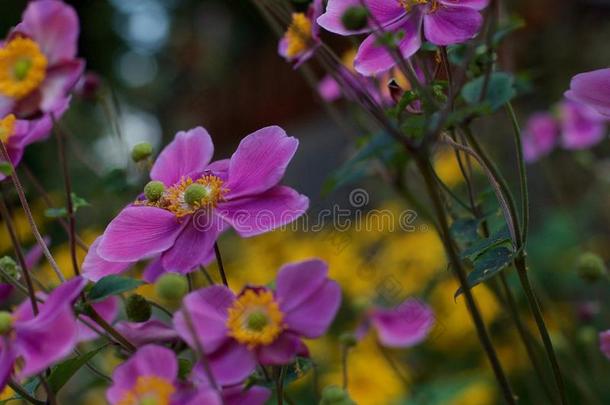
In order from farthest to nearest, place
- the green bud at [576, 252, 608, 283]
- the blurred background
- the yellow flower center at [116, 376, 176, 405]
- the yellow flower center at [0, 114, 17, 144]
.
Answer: the blurred background
the green bud at [576, 252, 608, 283]
the yellow flower center at [0, 114, 17, 144]
the yellow flower center at [116, 376, 176, 405]

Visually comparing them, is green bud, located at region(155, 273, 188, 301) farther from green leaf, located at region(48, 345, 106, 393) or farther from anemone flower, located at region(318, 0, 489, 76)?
anemone flower, located at region(318, 0, 489, 76)

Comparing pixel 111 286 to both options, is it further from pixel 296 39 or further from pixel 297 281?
pixel 296 39

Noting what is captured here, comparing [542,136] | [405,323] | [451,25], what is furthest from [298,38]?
[542,136]

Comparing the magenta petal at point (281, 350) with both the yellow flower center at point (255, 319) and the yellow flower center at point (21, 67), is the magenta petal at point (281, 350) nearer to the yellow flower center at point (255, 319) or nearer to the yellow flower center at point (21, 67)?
the yellow flower center at point (255, 319)

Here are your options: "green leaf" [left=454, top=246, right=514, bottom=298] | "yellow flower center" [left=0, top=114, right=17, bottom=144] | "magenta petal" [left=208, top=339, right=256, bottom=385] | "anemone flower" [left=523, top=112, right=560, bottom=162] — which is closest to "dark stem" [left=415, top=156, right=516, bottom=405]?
"green leaf" [left=454, top=246, right=514, bottom=298]

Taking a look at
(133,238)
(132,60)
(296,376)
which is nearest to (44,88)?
(133,238)

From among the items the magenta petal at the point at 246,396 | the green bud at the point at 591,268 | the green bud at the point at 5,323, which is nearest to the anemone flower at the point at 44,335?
the green bud at the point at 5,323
